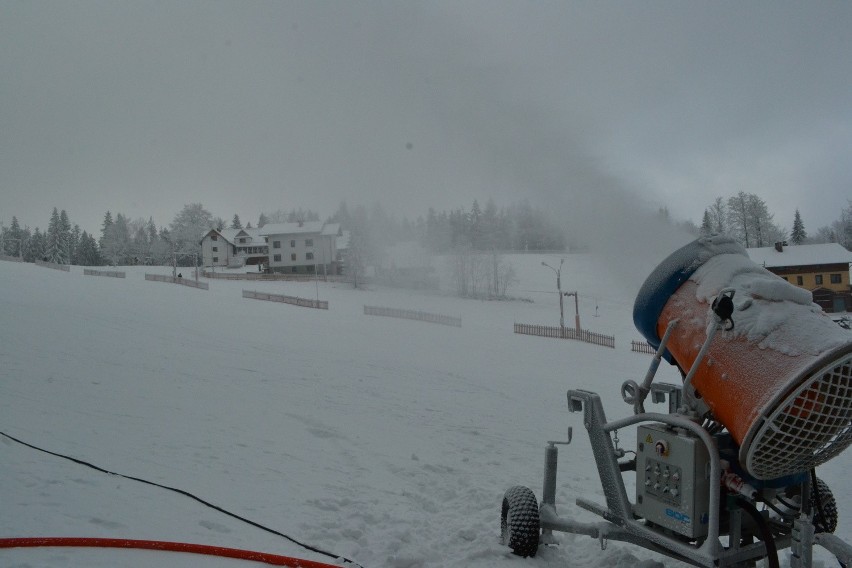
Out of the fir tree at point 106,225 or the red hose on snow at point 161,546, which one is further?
the fir tree at point 106,225

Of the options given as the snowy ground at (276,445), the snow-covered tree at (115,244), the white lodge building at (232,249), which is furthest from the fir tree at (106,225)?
the snowy ground at (276,445)

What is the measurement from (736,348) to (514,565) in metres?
2.63

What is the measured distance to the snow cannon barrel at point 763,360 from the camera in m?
2.99

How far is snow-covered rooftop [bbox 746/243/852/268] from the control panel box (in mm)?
60566

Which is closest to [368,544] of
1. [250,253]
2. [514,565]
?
[514,565]

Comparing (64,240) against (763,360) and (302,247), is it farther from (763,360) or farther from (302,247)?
(763,360)

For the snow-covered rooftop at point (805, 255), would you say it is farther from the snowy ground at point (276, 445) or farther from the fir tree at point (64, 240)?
the fir tree at point (64, 240)

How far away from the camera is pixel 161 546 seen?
13.3 feet

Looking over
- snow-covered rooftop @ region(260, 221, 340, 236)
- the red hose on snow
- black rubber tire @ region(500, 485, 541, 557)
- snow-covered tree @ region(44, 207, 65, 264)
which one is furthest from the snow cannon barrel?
snow-covered tree @ region(44, 207, 65, 264)

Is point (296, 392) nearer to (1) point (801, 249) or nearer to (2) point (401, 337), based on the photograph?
(2) point (401, 337)

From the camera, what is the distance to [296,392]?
1214cm

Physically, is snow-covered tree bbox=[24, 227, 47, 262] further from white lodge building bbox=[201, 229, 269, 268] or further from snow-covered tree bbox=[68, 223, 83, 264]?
white lodge building bbox=[201, 229, 269, 268]

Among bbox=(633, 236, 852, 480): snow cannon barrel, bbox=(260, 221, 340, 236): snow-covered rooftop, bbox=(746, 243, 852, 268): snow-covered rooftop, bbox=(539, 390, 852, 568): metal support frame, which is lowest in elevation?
bbox=(539, 390, 852, 568): metal support frame

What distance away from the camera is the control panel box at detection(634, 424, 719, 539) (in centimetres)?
368
